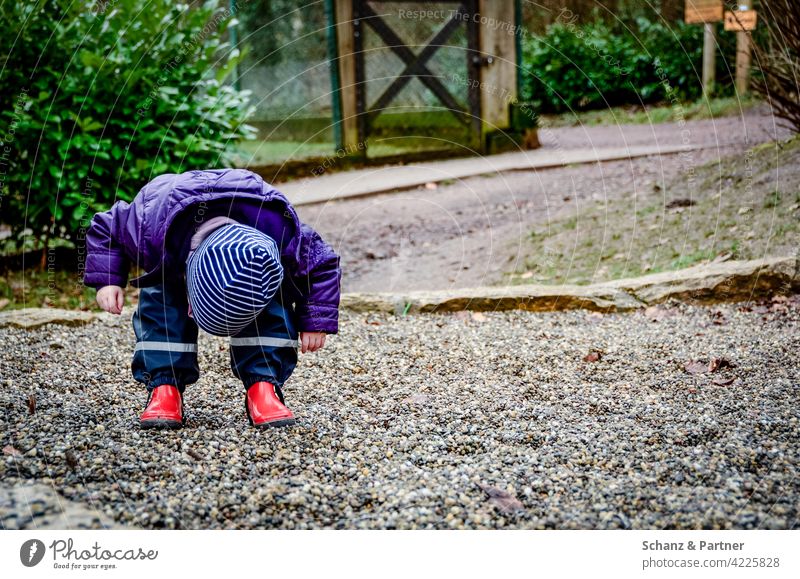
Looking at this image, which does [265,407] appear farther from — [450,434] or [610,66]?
[610,66]

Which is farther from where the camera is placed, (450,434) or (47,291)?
(47,291)

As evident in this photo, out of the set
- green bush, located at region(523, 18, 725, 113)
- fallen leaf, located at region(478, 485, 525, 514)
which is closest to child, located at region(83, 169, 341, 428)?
fallen leaf, located at region(478, 485, 525, 514)

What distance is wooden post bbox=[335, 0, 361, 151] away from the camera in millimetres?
8297

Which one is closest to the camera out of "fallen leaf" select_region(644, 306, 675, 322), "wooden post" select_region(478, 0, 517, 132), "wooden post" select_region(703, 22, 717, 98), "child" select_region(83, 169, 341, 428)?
"child" select_region(83, 169, 341, 428)

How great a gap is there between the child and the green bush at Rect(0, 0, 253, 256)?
2.23 meters

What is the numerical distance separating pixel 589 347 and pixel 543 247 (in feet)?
5.93

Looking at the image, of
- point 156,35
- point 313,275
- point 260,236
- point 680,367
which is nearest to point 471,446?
point 313,275

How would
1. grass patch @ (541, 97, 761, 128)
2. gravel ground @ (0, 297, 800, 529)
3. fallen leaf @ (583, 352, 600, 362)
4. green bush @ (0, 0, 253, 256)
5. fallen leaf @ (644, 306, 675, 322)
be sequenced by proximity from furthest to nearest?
grass patch @ (541, 97, 761, 128) < green bush @ (0, 0, 253, 256) < fallen leaf @ (644, 306, 675, 322) < fallen leaf @ (583, 352, 600, 362) < gravel ground @ (0, 297, 800, 529)

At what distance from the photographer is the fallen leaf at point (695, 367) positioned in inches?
130

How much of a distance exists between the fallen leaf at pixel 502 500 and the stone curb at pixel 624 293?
217cm

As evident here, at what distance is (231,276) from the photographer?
86.1 inches

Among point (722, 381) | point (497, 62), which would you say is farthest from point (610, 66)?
point (722, 381)

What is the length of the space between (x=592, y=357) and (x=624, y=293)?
0.94 metres

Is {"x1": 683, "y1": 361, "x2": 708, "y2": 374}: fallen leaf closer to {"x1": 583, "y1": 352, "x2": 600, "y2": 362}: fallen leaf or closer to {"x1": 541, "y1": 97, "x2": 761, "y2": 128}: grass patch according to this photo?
{"x1": 583, "y1": 352, "x2": 600, "y2": 362}: fallen leaf
